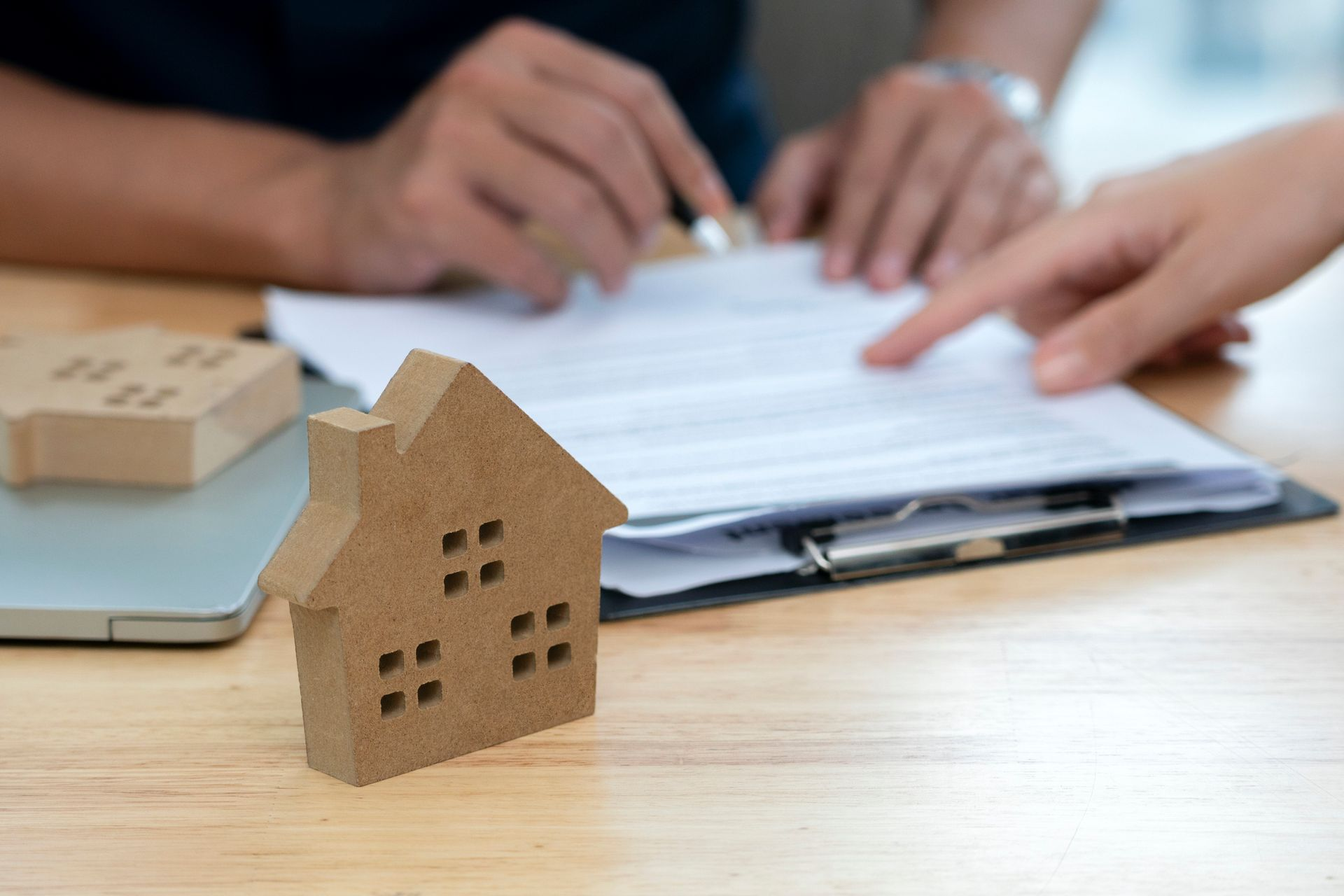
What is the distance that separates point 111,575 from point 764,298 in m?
0.50

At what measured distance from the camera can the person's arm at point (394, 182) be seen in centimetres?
80

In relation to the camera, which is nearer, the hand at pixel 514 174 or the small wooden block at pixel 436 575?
the small wooden block at pixel 436 575

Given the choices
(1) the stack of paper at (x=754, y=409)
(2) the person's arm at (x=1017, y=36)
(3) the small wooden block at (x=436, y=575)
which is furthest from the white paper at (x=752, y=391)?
(2) the person's arm at (x=1017, y=36)

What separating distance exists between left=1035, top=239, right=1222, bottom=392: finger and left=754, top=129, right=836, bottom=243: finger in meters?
0.38

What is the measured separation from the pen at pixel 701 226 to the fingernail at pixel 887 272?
5.1 inches

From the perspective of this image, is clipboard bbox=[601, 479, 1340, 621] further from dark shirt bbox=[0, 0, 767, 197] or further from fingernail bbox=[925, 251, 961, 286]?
dark shirt bbox=[0, 0, 767, 197]

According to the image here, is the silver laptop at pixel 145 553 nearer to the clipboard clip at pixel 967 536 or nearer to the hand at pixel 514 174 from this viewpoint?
the clipboard clip at pixel 967 536

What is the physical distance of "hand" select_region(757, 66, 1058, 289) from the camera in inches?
35.4

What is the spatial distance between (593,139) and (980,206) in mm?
313

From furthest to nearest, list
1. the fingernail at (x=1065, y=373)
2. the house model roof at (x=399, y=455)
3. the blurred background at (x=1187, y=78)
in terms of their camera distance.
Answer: the blurred background at (x=1187, y=78), the fingernail at (x=1065, y=373), the house model roof at (x=399, y=455)

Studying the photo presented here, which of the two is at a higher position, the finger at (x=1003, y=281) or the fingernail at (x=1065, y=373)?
the finger at (x=1003, y=281)

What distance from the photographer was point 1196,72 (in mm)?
5273

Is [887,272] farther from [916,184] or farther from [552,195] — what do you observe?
[552,195]

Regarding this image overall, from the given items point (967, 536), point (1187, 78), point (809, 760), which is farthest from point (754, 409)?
point (1187, 78)
